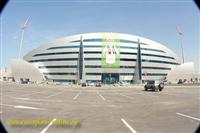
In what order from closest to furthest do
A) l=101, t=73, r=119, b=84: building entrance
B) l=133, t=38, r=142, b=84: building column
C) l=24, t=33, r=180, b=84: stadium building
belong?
l=24, t=33, r=180, b=84: stadium building < l=101, t=73, r=119, b=84: building entrance < l=133, t=38, r=142, b=84: building column

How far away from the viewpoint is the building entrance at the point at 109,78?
116 meters

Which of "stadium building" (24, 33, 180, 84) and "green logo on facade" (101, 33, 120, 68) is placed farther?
"stadium building" (24, 33, 180, 84)

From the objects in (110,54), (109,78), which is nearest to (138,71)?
(109,78)

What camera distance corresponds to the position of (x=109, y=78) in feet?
383

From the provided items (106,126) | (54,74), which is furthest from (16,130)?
(54,74)

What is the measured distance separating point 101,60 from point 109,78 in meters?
11.3

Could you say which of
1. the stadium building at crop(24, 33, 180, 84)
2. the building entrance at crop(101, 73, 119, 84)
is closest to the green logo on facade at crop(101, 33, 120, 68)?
the stadium building at crop(24, 33, 180, 84)

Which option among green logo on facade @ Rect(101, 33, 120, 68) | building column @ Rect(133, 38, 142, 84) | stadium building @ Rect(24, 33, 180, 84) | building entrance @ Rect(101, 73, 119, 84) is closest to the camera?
green logo on facade @ Rect(101, 33, 120, 68)

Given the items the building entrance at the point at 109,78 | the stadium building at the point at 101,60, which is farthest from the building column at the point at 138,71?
the building entrance at the point at 109,78

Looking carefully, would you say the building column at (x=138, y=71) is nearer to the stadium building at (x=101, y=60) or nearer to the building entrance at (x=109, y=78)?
the stadium building at (x=101, y=60)

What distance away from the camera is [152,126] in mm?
7773

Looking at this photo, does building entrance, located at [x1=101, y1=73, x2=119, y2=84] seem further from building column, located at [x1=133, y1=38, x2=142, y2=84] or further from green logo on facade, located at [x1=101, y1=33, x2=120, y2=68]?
building column, located at [x1=133, y1=38, x2=142, y2=84]

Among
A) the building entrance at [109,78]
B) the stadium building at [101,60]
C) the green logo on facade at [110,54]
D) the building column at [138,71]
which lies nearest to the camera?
the green logo on facade at [110,54]

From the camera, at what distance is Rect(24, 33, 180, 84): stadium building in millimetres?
115250
